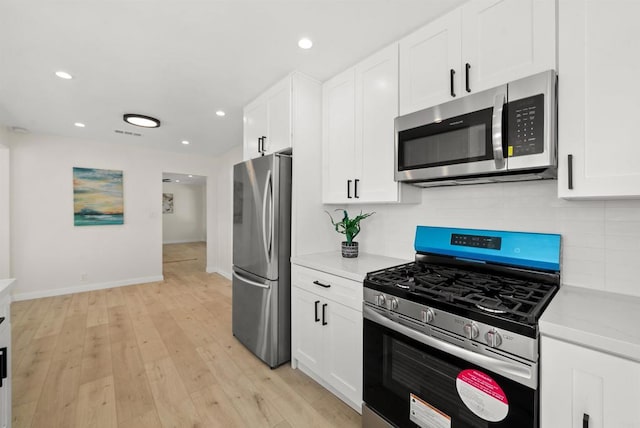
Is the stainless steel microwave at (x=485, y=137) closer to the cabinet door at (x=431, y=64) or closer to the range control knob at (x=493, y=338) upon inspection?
the cabinet door at (x=431, y=64)

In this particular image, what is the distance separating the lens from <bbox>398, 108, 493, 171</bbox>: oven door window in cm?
140

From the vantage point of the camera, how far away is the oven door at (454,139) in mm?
1340

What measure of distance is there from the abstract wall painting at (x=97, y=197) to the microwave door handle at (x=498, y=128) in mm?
5435

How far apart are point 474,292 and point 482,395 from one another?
0.41m

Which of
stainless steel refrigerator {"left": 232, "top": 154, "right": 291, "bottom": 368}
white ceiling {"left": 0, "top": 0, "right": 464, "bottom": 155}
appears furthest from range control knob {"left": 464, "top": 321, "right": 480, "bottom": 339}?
white ceiling {"left": 0, "top": 0, "right": 464, "bottom": 155}

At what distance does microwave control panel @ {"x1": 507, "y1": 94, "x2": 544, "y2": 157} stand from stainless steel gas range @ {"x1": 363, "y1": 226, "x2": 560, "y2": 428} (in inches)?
20.2

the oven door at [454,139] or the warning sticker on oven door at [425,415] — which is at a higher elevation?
the oven door at [454,139]

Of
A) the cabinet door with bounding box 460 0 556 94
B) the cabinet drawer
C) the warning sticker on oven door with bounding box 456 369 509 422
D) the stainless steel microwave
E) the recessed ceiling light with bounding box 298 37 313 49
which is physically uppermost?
the recessed ceiling light with bounding box 298 37 313 49

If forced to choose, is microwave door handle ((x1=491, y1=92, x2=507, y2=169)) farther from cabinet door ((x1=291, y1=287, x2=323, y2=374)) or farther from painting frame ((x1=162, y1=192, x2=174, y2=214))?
painting frame ((x1=162, y1=192, x2=174, y2=214))

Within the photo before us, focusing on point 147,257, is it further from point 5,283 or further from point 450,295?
point 450,295

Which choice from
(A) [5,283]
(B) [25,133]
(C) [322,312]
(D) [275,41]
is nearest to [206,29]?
(D) [275,41]

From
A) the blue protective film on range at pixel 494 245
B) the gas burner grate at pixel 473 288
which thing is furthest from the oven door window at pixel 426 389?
the blue protective film on range at pixel 494 245

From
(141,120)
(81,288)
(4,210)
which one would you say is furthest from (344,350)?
(4,210)

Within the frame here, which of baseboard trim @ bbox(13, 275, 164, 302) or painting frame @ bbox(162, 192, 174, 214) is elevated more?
painting frame @ bbox(162, 192, 174, 214)
